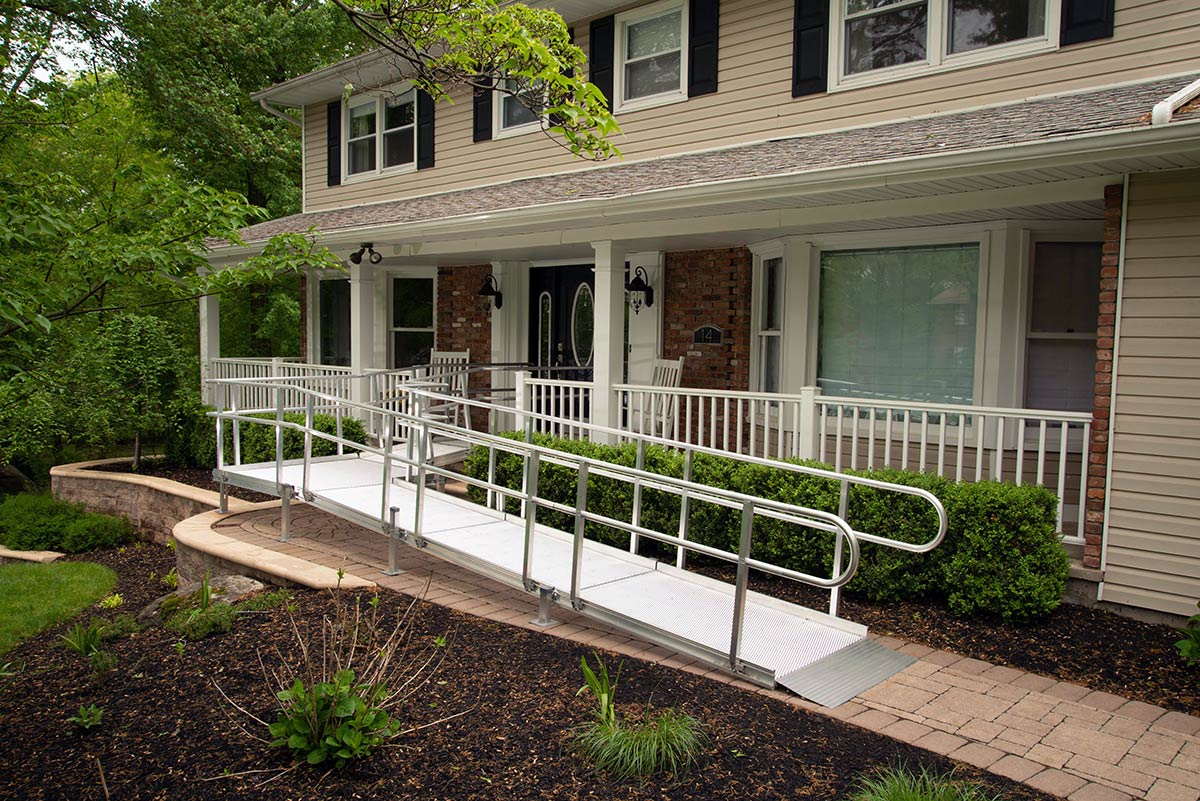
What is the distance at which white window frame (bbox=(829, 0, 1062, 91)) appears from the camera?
6.92m

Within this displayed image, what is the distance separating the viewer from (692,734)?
3473 millimetres

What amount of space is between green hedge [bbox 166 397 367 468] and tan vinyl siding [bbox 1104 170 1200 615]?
7749 millimetres

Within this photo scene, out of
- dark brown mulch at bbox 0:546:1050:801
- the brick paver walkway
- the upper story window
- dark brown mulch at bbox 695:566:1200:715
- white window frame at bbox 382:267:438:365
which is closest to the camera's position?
dark brown mulch at bbox 0:546:1050:801

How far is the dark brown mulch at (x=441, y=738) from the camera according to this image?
3264 mm

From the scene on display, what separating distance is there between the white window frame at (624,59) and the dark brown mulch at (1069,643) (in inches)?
242

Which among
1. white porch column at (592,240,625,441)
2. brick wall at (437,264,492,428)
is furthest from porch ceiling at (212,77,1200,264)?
brick wall at (437,264,492,428)

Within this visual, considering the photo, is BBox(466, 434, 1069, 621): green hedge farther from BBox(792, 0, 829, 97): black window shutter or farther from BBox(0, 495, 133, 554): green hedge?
BBox(0, 495, 133, 554): green hedge

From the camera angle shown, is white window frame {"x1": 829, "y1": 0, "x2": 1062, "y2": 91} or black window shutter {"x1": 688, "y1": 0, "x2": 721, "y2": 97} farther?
black window shutter {"x1": 688, "y1": 0, "x2": 721, "y2": 97}

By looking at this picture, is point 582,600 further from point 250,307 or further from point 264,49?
point 250,307

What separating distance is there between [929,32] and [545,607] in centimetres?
619

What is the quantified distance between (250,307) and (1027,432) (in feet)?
64.1

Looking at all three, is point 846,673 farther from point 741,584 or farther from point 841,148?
point 841,148

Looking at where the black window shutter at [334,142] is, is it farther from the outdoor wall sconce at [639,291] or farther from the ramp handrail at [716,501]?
the ramp handrail at [716,501]

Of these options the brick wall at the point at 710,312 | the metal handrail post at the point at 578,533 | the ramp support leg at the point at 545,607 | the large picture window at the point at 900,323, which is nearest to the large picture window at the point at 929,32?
the large picture window at the point at 900,323
